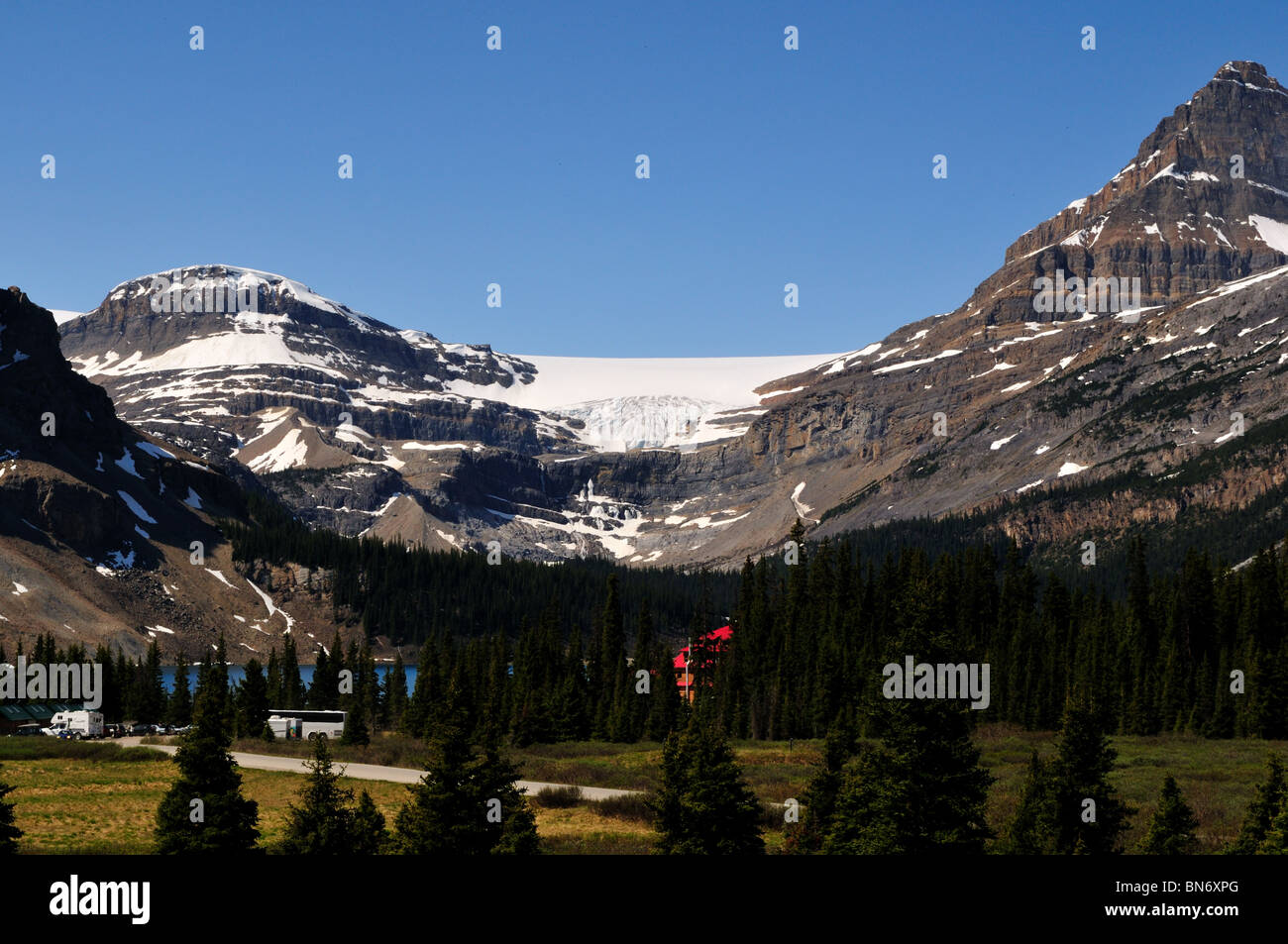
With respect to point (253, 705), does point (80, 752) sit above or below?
below

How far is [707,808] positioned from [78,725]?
285 ft

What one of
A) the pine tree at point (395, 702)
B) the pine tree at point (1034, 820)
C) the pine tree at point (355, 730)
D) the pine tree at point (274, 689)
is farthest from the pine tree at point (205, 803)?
the pine tree at point (395, 702)

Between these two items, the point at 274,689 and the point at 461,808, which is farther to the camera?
the point at 274,689

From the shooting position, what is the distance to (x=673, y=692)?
10531 cm

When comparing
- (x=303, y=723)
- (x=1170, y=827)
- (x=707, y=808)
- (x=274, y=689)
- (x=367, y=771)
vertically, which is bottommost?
(x=303, y=723)

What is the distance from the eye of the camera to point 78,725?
105 m

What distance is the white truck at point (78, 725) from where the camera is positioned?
340 feet

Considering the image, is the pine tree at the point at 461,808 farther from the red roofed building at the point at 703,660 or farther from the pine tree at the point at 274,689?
the pine tree at the point at 274,689

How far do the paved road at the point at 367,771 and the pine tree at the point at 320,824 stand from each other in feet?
98.1

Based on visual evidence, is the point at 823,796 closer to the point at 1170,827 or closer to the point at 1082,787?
the point at 1082,787

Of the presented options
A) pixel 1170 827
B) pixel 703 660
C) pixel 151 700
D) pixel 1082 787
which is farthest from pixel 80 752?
pixel 1170 827

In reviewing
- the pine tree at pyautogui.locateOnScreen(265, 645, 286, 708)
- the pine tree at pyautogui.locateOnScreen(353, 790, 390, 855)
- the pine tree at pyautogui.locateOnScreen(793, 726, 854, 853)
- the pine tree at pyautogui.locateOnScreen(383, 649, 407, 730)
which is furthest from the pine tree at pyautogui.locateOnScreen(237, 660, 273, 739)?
the pine tree at pyautogui.locateOnScreen(353, 790, 390, 855)

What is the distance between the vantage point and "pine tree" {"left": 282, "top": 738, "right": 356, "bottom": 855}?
31344mm
